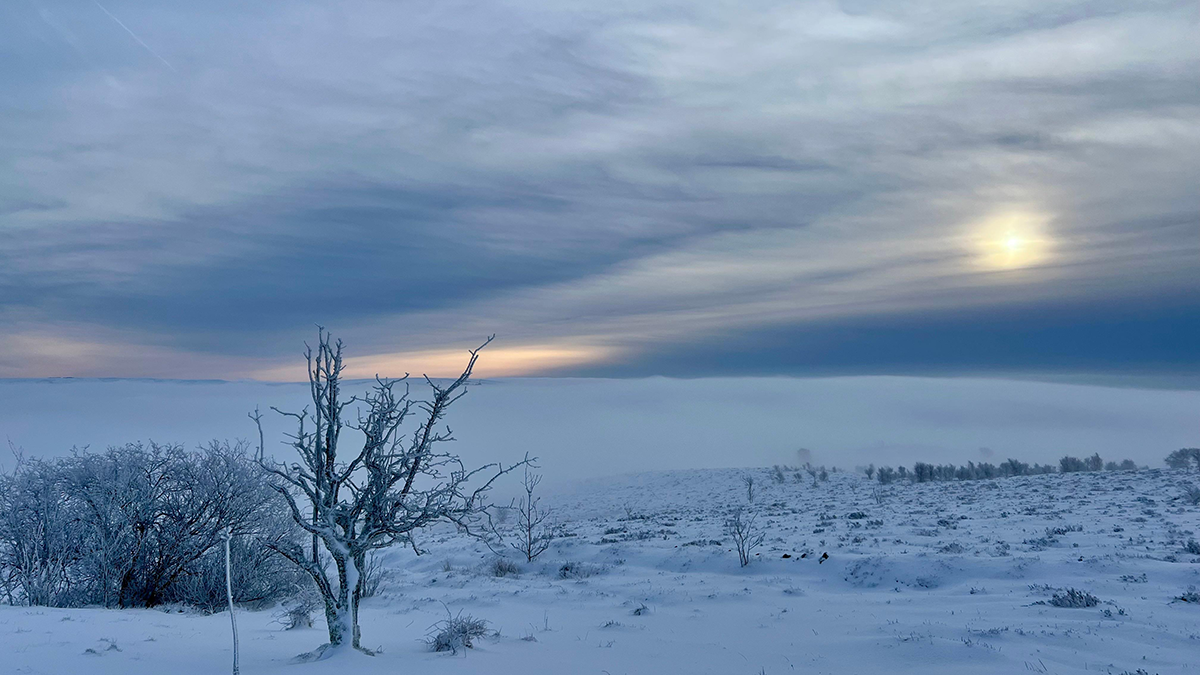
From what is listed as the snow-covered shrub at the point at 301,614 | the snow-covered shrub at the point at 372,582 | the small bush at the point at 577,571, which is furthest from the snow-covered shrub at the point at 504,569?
the snow-covered shrub at the point at 301,614

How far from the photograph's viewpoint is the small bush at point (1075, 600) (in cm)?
1305

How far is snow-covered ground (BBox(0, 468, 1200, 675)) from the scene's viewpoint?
10.2 metres

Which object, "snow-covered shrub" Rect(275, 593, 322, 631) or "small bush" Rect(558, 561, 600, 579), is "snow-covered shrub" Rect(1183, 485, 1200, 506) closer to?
"small bush" Rect(558, 561, 600, 579)

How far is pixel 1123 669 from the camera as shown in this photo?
9602mm

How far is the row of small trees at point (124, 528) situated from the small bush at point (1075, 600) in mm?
15266

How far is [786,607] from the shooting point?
15.8 m

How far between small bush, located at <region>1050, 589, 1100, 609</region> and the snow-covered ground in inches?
6.4

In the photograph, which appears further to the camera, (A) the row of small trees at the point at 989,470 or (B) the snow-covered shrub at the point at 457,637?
(A) the row of small trees at the point at 989,470

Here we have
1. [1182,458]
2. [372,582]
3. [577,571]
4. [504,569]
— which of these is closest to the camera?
[372,582]

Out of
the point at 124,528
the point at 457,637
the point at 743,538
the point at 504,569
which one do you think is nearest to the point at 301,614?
the point at 457,637

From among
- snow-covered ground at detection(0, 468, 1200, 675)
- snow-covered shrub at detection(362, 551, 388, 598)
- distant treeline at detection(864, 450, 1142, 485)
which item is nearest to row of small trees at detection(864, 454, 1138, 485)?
distant treeline at detection(864, 450, 1142, 485)

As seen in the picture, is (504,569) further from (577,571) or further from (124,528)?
(124,528)

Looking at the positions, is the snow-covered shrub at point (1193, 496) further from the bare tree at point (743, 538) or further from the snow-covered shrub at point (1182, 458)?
the snow-covered shrub at point (1182, 458)

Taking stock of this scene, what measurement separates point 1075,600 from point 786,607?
5.21 metres
